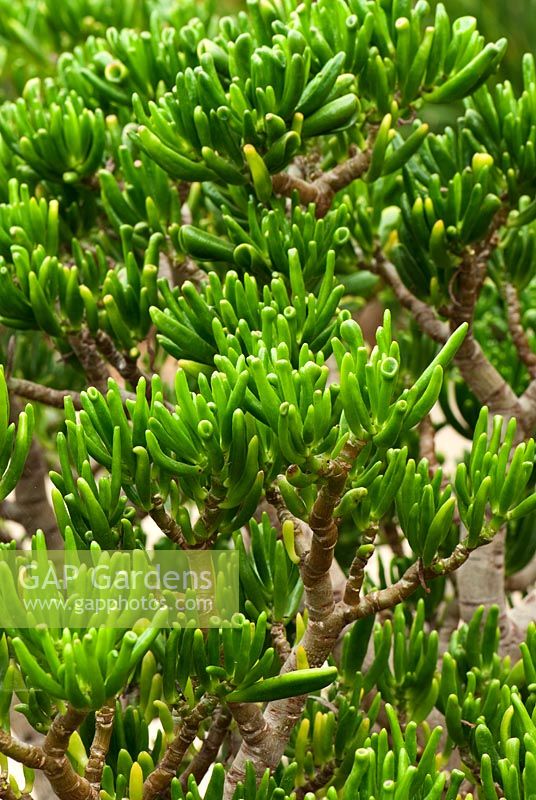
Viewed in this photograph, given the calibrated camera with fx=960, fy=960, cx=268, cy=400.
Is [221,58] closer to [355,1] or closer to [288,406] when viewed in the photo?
[355,1]

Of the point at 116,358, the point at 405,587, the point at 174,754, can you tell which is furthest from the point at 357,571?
the point at 116,358

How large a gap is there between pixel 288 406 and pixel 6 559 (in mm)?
152

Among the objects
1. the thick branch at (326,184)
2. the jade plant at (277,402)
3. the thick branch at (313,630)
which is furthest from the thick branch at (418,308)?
the thick branch at (313,630)

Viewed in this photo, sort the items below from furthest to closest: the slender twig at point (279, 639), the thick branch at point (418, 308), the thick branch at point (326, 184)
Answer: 1. the thick branch at point (418, 308)
2. the thick branch at point (326, 184)
3. the slender twig at point (279, 639)

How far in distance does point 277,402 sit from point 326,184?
0.30 metres

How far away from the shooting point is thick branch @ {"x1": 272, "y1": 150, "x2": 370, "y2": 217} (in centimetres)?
64

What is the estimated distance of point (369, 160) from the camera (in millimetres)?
655

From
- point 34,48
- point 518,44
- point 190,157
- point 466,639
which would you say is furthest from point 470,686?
point 518,44

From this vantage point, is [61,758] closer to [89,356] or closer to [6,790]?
[6,790]

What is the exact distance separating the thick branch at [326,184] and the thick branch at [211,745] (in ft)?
1.10

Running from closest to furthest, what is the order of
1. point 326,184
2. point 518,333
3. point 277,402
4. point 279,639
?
point 277,402 → point 279,639 → point 326,184 → point 518,333

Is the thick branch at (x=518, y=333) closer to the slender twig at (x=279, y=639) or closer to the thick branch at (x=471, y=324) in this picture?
the thick branch at (x=471, y=324)

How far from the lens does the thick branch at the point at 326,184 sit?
2.11 feet

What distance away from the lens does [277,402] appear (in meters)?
0.41
